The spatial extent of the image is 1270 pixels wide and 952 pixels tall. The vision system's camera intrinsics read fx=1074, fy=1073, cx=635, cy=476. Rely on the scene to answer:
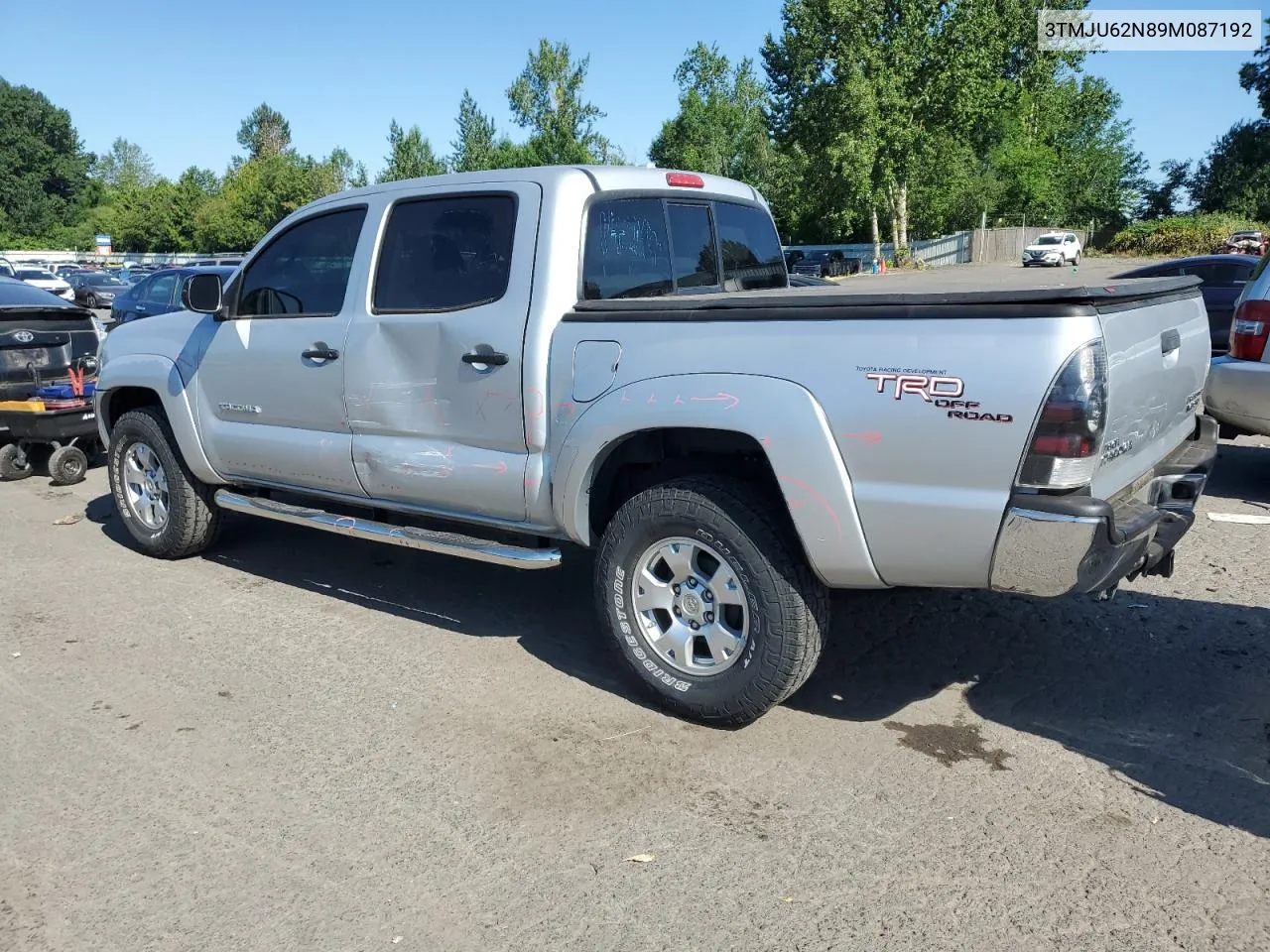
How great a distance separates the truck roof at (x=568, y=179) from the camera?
4.50 meters

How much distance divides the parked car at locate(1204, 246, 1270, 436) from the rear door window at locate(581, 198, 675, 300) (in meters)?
3.87

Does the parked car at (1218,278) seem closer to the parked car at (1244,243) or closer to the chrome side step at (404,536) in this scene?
the chrome side step at (404,536)

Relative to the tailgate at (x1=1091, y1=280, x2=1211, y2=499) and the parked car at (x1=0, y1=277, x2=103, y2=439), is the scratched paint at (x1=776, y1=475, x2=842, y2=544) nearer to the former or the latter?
the tailgate at (x1=1091, y1=280, x2=1211, y2=499)

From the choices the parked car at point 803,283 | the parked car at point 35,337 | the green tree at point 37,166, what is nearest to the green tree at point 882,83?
the parked car at point 803,283

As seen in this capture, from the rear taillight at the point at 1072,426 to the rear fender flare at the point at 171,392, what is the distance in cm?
448

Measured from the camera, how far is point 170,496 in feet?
20.6

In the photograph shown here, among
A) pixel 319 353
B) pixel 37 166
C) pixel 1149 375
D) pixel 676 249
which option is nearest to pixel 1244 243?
pixel 676 249

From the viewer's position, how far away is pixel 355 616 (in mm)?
5461

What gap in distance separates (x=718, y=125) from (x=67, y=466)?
7525 cm

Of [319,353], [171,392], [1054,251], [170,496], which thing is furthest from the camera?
[1054,251]

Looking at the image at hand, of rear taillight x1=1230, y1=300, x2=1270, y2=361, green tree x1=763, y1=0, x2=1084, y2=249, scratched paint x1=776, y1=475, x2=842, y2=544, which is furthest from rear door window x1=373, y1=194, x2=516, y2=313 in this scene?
green tree x1=763, y1=0, x2=1084, y2=249

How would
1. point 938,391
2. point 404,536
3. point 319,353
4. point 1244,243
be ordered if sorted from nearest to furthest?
1. point 938,391
2. point 404,536
3. point 319,353
4. point 1244,243

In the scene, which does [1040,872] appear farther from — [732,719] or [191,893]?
[191,893]

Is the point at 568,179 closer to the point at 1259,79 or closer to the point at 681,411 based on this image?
the point at 681,411
